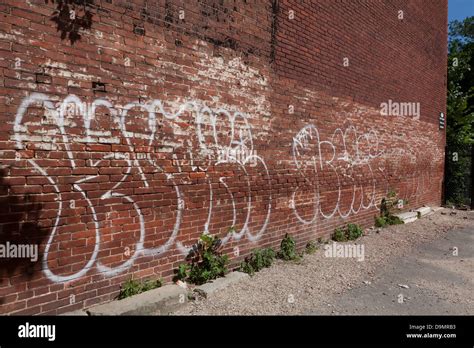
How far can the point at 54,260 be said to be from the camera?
3.21m

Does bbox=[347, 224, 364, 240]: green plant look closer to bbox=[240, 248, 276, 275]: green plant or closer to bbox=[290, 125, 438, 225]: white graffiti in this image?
bbox=[290, 125, 438, 225]: white graffiti

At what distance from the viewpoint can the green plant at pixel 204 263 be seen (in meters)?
4.37

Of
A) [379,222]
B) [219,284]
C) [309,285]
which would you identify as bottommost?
[309,285]

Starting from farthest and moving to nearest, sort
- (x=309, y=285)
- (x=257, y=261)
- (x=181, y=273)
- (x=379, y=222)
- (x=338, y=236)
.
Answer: (x=379, y=222) < (x=338, y=236) < (x=257, y=261) < (x=309, y=285) < (x=181, y=273)

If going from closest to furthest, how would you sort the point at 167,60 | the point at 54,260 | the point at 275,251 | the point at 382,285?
the point at 54,260, the point at 167,60, the point at 382,285, the point at 275,251

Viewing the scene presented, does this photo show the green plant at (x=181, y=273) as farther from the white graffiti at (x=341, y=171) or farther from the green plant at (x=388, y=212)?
the green plant at (x=388, y=212)

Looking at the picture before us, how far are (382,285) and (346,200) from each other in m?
2.71

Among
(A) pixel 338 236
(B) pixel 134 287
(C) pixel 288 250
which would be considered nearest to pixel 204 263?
(B) pixel 134 287

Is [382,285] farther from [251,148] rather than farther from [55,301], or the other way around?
[55,301]

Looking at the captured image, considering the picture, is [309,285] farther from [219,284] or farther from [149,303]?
[149,303]

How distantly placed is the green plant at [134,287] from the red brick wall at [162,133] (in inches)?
3.1

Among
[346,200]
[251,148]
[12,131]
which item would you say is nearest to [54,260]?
[12,131]

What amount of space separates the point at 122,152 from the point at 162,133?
54 cm

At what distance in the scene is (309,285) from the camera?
4.70 m
